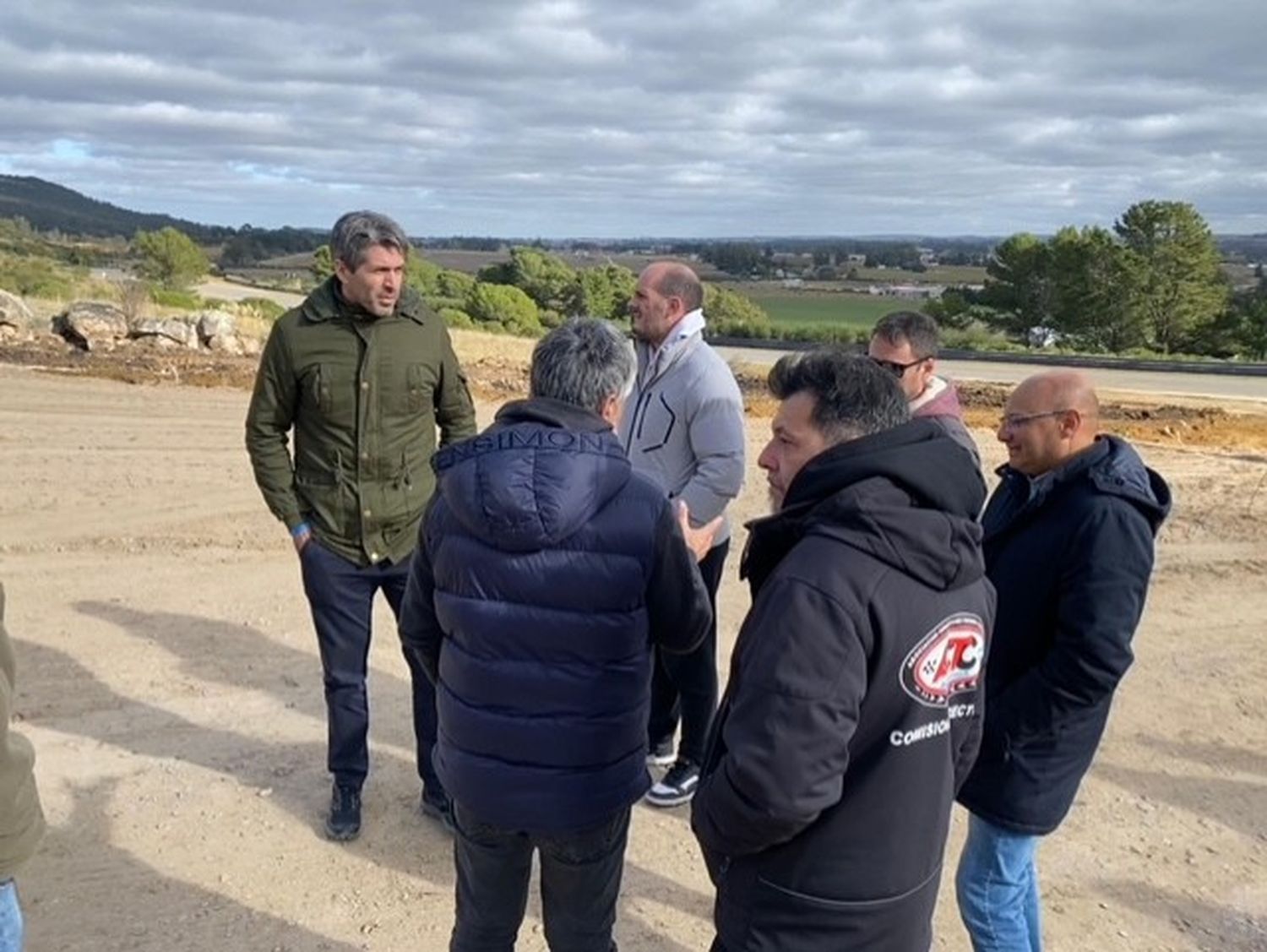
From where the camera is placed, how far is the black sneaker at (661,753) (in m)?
4.25

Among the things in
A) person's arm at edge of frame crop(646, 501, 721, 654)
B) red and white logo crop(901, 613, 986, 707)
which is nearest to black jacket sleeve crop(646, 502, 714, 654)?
person's arm at edge of frame crop(646, 501, 721, 654)

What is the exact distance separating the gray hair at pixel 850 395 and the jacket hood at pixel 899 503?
0.13ft

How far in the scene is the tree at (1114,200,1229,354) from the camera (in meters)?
39.0

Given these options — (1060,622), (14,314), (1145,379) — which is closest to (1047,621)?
(1060,622)

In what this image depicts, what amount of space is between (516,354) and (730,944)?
62.0ft

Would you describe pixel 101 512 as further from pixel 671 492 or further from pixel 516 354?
pixel 516 354

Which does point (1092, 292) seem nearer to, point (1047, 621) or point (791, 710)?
point (1047, 621)

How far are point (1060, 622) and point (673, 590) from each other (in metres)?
0.88

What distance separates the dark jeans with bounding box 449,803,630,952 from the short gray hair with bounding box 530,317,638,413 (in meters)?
0.97

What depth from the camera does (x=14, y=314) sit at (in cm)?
1684

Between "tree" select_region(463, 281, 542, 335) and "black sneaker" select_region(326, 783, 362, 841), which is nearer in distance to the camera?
"black sneaker" select_region(326, 783, 362, 841)

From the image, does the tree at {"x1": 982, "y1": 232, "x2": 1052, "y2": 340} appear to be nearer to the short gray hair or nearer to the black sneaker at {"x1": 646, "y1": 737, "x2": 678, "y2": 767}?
the black sneaker at {"x1": 646, "y1": 737, "x2": 678, "y2": 767}

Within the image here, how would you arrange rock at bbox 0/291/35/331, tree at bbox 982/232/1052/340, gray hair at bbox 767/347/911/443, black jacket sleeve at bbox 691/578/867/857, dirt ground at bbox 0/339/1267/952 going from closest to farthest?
black jacket sleeve at bbox 691/578/867/857 < gray hair at bbox 767/347/911/443 < dirt ground at bbox 0/339/1267/952 < rock at bbox 0/291/35/331 < tree at bbox 982/232/1052/340

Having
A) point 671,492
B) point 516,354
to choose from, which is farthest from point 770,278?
point 671,492
